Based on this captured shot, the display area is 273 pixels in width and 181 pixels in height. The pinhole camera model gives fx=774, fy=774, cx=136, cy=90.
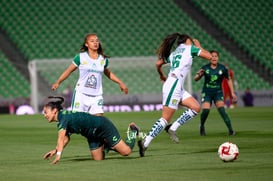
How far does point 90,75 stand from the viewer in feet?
42.4

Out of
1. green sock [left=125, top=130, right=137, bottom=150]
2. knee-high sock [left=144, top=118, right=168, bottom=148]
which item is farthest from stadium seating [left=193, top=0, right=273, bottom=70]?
green sock [left=125, top=130, right=137, bottom=150]

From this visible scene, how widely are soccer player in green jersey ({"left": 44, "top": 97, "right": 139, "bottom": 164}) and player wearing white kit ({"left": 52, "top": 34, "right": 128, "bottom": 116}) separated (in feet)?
4.29

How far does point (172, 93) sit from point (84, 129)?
2.31 m

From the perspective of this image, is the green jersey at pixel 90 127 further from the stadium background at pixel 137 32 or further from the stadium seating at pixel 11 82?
the stadium background at pixel 137 32

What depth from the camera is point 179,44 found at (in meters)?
13.4

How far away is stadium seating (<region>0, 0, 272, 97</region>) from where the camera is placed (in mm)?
32906

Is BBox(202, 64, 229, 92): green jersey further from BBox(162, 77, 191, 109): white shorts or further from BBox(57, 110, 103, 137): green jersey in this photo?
BBox(57, 110, 103, 137): green jersey

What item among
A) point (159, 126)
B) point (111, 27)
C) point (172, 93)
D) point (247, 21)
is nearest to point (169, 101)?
point (172, 93)

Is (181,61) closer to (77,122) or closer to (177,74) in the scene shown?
(177,74)

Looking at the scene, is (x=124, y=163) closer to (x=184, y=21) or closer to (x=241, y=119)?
(x=241, y=119)

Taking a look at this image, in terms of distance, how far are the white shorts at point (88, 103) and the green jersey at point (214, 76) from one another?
4746 millimetres

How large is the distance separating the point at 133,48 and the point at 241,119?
1207 centimetres

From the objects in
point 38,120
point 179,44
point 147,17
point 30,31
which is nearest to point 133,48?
point 147,17

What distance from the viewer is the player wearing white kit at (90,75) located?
12750mm
